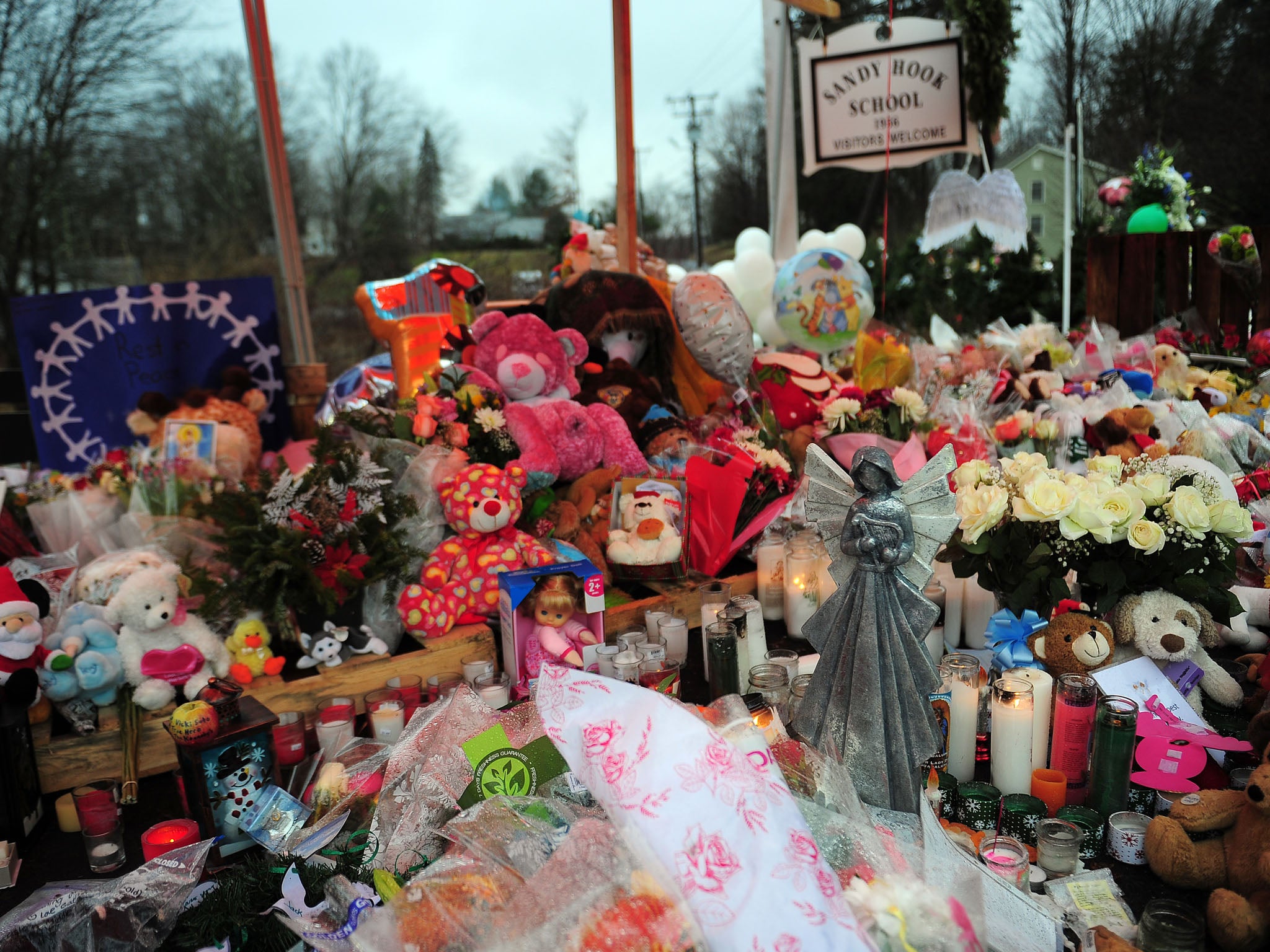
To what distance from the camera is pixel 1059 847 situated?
4.80ft

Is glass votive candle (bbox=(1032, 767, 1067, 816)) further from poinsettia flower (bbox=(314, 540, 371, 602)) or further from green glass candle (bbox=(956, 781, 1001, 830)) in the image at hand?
poinsettia flower (bbox=(314, 540, 371, 602))

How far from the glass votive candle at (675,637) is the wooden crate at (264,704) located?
20.0 inches

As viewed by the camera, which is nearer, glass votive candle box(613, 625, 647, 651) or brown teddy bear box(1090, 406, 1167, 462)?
glass votive candle box(613, 625, 647, 651)

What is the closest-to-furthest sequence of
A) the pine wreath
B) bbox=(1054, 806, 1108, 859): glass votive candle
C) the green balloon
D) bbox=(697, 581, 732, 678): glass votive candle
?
the pine wreath
bbox=(1054, 806, 1108, 859): glass votive candle
bbox=(697, 581, 732, 678): glass votive candle
the green balloon

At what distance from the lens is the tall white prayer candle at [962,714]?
1.78 m

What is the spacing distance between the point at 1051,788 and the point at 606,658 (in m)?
0.96

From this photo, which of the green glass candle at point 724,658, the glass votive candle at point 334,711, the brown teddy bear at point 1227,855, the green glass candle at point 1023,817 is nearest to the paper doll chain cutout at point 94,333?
the glass votive candle at point 334,711

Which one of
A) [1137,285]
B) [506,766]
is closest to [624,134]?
[1137,285]

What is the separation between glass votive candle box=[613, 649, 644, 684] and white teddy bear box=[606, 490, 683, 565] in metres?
0.84

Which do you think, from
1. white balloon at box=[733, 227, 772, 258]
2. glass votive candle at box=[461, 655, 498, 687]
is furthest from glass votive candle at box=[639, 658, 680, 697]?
white balloon at box=[733, 227, 772, 258]

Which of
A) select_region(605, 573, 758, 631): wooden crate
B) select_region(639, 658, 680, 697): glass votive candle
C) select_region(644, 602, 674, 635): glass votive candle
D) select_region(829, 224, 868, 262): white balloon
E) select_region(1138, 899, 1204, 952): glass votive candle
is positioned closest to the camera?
select_region(1138, 899, 1204, 952): glass votive candle

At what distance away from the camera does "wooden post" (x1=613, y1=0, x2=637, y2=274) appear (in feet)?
13.0

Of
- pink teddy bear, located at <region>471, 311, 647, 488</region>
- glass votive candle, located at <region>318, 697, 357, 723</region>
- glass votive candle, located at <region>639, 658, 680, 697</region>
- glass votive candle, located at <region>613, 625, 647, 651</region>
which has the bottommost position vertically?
glass votive candle, located at <region>318, 697, 357, 723</region>

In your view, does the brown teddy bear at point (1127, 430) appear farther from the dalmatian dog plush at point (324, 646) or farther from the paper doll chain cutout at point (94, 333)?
the paper doll chain cutout at point (94, 333)
